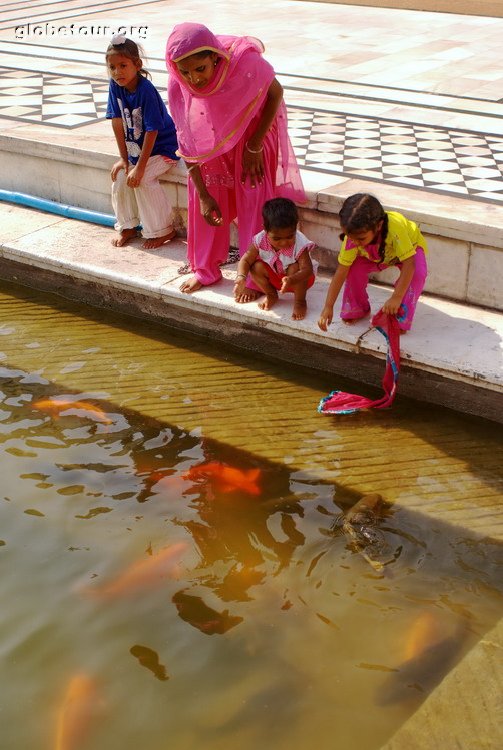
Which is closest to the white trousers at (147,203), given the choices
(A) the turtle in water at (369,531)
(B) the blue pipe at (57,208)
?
(B) the blue pipe at (57,208)

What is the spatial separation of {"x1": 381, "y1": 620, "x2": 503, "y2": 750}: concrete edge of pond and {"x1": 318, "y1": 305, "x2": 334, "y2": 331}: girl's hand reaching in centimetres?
171

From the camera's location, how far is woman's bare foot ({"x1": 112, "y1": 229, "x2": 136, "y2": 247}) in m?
5.32

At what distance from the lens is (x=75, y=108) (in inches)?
263

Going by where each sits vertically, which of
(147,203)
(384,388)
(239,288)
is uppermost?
(147,203)

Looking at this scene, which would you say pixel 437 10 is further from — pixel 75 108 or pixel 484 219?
pixel 484 219

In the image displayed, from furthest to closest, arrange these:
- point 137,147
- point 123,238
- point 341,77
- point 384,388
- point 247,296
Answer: point 341,77 < point 123,238 < point 137,147 < point 247,296 < point 384,388

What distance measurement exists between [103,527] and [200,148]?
2.01 metres

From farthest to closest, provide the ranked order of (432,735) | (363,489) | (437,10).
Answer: (437,10) → (363,489) → (432,735)

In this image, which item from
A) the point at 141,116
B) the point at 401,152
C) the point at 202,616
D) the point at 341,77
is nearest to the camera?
the point at 202,616

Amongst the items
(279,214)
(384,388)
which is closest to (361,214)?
(279,214)

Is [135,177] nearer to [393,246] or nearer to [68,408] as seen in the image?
[68,408]

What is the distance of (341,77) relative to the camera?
754 cm

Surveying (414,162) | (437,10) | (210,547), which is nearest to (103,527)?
(210,547)

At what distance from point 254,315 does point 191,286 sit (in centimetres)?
44
